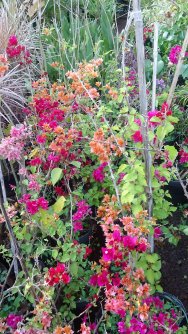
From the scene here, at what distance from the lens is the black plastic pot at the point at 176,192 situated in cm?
251

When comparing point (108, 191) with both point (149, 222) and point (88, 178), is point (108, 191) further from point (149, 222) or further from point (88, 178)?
point (149, 222)

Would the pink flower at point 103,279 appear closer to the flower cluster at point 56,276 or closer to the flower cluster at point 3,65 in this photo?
the flower cluster at point 56,276

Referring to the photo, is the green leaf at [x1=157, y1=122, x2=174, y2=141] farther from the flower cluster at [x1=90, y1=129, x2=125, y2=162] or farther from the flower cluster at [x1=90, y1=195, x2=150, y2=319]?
the flower cluster at [x1=90, y1=195, x2=150, y2=319]

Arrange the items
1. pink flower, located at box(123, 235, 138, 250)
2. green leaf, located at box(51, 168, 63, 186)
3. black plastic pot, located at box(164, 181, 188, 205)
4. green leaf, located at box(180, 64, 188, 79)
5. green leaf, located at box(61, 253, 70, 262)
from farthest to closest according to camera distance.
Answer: green leaf, located at box(180, 64, 188, 79), black plastic pot, located at box(164, 181, 188, 205), green leaf, located at box(51, 168, 63, 186), green leaf, located at box(61, 253, 70, 262), pink flower, located at box(123, 235, 138, 250)

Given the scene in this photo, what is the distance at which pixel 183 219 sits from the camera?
243cm

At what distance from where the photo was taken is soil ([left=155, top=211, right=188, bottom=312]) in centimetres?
201

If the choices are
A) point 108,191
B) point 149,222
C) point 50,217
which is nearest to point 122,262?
point 149,222

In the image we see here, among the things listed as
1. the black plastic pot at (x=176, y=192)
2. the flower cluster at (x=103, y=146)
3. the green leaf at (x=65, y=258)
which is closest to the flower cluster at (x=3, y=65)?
the flower cluster at (x=103, y=146)

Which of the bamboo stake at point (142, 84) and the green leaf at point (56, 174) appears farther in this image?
the green leaf at point (56, 174)

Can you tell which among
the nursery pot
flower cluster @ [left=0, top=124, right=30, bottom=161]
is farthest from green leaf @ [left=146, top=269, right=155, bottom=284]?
flower cluster @ [left=0, top=124, right=30, bottom=161]

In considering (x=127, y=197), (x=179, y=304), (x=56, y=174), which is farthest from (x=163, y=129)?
(x=179, y=304)

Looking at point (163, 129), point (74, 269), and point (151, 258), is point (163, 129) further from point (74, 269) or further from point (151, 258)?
point (74, 269)

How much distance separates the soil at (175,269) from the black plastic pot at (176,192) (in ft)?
0.97

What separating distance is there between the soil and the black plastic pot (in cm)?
30
